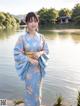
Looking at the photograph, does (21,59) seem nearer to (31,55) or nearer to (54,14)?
(31,55)

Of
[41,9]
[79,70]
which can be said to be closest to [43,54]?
[79,70]

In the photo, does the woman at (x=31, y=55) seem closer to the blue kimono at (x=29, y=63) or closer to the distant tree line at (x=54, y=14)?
the blue kimono at (x=29, y=63)

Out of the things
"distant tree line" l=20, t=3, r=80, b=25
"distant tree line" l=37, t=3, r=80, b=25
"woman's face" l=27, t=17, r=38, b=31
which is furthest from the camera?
"distant tree line" l=37, t=3, r=80, b=25

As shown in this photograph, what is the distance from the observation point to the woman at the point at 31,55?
13.7 feet

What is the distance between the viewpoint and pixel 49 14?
269ft

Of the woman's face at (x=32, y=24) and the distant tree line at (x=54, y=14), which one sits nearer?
the woman's face at (x=32, y=24)

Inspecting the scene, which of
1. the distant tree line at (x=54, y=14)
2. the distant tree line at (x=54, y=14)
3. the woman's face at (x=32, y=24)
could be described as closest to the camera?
the woman's face at (x=32, y=24)

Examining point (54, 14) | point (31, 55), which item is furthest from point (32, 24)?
point (54, 14)

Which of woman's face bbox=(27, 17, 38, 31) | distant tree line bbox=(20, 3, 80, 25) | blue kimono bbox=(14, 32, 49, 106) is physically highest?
woman's face bbox=(27, 17, 38, 31)

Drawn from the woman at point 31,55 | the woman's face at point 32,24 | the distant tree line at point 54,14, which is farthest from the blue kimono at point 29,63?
the distant tree line at point 54,14

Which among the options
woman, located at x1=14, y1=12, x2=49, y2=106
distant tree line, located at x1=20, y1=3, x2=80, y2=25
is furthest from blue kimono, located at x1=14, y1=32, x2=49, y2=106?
distant tree line, located at x1=20, y1=3, x2=80, y2=25

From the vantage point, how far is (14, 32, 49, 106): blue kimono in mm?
4223

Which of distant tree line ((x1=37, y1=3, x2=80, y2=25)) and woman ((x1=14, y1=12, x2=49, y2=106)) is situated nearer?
woman ((x1=14, y1=12, x2=49, y2=106))

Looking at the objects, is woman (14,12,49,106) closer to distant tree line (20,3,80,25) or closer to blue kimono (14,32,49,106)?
blue kimono (14,32,49,106)
